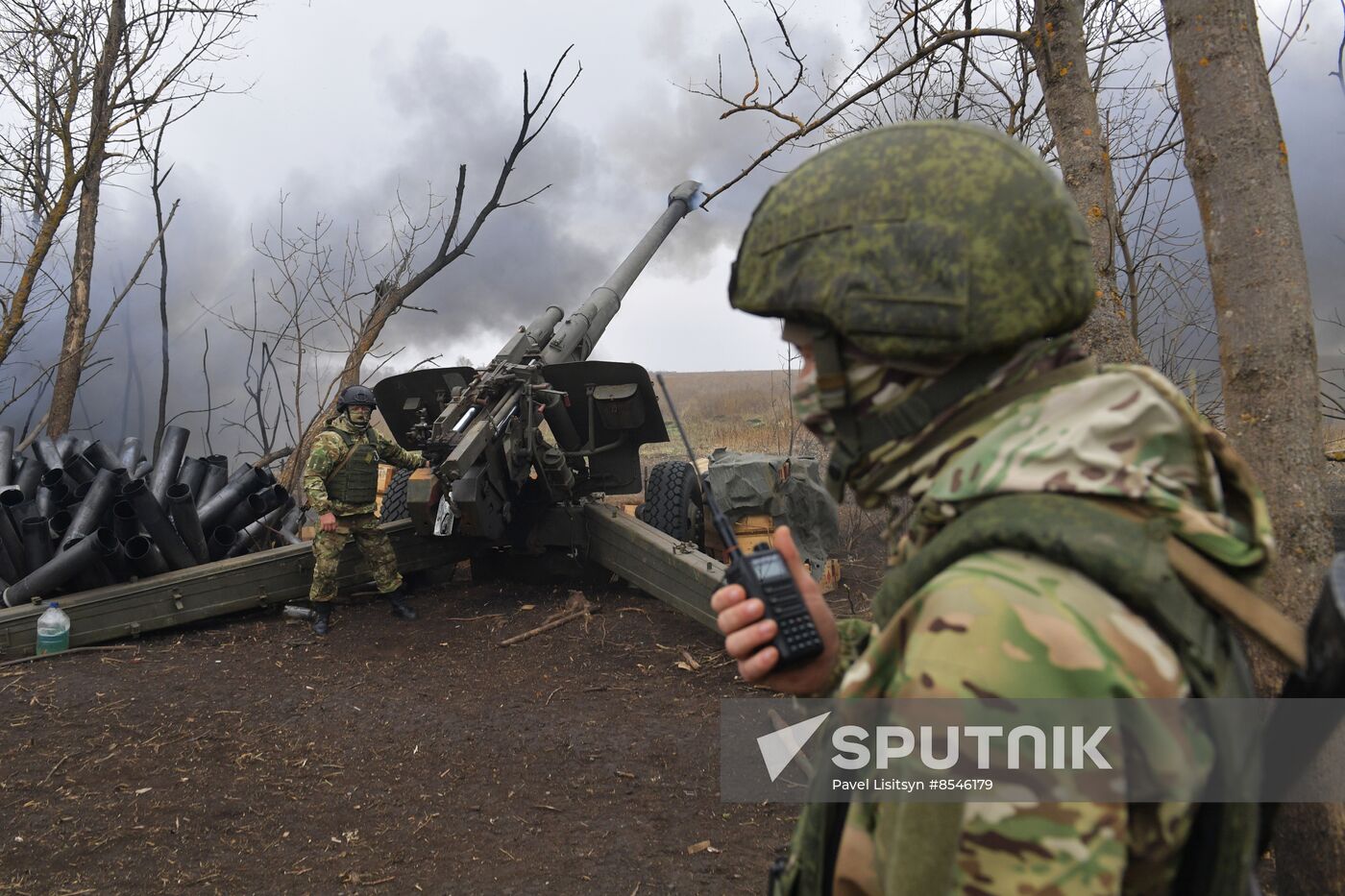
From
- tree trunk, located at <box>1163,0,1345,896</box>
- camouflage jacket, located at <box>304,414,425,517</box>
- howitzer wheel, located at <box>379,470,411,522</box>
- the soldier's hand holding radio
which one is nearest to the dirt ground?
camouflage jacket, located at <box>304,414,425,517</box>

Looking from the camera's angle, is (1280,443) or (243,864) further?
(243,864)

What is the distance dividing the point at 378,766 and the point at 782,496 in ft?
15.3

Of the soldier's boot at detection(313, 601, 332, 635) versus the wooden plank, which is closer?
the wooden plank

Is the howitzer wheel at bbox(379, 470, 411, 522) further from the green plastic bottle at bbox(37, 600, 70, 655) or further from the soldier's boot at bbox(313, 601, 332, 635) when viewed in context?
the green plastic bottle at bbox(37, 600, 70, 655)

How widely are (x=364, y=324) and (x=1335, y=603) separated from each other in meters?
11.2

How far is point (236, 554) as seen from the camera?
326 inches

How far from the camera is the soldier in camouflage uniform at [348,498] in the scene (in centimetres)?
725

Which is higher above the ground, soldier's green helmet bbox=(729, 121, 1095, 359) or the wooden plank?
soldier's green helmet bbox=(729, 121, 1095, 359)

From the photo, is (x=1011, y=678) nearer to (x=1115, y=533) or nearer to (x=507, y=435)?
(x=1115, y=533)

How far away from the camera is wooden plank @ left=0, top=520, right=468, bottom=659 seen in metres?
6.38

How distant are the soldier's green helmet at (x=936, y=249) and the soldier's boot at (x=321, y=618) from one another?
6544mm

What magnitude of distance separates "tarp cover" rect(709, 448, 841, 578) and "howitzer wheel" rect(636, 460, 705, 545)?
0.78 ft

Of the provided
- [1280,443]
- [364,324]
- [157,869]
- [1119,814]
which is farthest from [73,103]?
[1119,814]

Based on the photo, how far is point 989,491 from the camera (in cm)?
110
